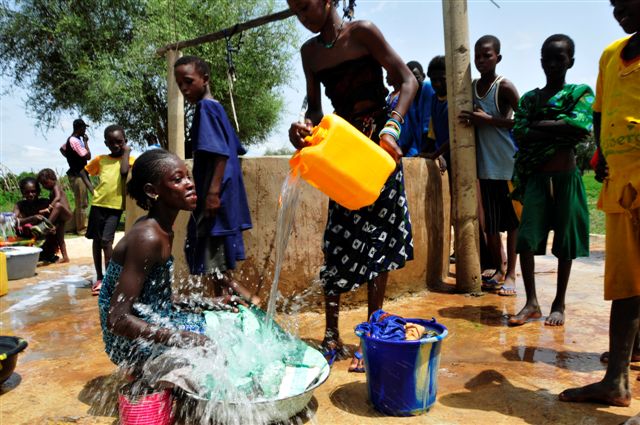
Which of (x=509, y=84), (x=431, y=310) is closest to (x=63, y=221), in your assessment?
(x=431, y=310)

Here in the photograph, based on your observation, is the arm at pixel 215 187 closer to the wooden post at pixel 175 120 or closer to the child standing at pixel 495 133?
the child standing at pixel 495 133

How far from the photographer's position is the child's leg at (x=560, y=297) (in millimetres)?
3201

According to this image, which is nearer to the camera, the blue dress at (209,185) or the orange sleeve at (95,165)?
the blue dress at (209,185)

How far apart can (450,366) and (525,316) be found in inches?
37.4

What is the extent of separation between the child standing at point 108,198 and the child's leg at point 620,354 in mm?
4174

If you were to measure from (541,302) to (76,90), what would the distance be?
13.8 m

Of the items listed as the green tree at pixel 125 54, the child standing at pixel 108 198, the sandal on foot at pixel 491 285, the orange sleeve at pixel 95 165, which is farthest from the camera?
the green tree at pixel 125 54

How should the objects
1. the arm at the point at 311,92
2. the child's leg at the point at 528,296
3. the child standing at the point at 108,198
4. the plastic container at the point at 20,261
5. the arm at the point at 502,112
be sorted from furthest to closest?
the plastic container at the point at 20,261, the child standing at the point at 108,198, the arm at the point at 502,112, the child's leg at the point at 528,296, the arm at the point at 311,92

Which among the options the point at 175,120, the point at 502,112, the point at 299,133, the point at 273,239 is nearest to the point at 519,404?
the point at 299,133

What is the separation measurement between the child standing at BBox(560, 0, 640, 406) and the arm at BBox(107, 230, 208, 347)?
161 cm

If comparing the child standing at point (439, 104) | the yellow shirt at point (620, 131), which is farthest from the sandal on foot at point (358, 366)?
the child standing at point (439, 104)

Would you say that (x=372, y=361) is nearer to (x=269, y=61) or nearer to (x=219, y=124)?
(x=219, y=124)

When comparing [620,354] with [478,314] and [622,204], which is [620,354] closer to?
[622,204]

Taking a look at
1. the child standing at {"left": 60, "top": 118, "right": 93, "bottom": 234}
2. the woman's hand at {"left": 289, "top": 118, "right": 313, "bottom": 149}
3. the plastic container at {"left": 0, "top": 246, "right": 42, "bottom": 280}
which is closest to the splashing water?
the woman's hand at {"left": 289, "top": 118, "right": 313, "bottom": 149}
